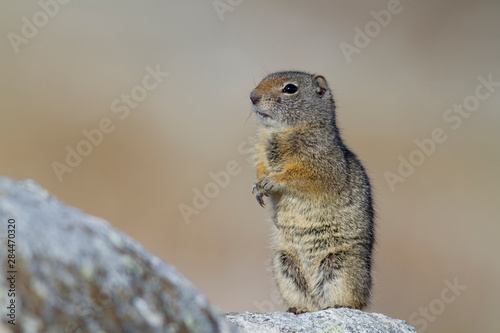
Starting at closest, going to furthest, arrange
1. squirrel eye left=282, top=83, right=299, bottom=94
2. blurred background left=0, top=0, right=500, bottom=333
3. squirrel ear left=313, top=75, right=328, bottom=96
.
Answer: squirrel eye left=282, top=83, right=299, bottom=94, squirrel ear left=313, top=75, right=328, bottom=96, blurred background left=0, top=0, right=500, bottom=333

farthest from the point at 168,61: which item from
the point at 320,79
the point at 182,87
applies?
the point at 320,79

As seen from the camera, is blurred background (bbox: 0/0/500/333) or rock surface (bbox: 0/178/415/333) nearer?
rock surface (bbox: 0/178/415/333)

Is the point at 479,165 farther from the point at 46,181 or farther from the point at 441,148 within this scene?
the point at 46,181

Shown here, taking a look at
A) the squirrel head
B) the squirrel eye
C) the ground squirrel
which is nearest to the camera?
the ground squirrel

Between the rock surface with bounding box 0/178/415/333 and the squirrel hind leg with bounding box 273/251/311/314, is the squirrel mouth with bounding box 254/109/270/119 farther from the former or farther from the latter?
the rock surface with bounding box 0/178/415/333

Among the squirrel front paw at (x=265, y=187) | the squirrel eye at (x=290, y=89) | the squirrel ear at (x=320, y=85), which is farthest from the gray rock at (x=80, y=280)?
the squirrel ear at (x=320, y=85)

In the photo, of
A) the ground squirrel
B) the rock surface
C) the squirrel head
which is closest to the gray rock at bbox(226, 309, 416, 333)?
the ground squirrel
